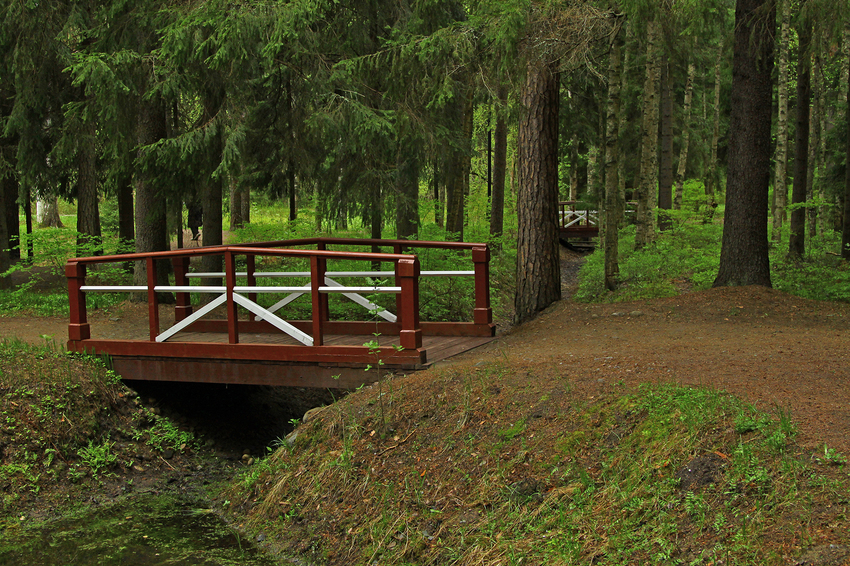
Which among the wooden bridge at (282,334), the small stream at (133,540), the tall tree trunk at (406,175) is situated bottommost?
the small stream at (133,540)

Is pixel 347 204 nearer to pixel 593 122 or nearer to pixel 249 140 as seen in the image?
pixel 249 140

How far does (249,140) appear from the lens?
11.7 m

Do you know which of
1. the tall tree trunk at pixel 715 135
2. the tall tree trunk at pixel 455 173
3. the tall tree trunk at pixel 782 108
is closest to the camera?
the tall tree trunk at pixel 455 173

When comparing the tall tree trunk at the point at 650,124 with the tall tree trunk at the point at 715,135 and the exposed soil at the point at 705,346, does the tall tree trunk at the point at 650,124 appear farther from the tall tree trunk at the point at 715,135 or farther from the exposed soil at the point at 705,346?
the tall tree trunk at the point at 715,135

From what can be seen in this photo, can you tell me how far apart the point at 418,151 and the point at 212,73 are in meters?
3.38

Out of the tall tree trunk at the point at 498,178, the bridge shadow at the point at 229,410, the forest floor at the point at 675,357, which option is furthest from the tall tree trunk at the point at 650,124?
the bridge shadow at the point at 229,410

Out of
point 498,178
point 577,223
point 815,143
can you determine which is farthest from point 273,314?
point 577,223

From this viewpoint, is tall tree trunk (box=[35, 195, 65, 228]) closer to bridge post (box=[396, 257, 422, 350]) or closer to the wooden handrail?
the wooden handrail

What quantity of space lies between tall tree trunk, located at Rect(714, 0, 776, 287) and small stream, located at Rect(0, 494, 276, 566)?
771 cm

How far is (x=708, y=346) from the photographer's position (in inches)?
271

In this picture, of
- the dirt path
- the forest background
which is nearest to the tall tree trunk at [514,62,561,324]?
the forest background

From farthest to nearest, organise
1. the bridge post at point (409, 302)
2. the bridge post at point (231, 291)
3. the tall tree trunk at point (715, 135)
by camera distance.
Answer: the tall tree trunk at point (715, 135)
the bridge post at point (231, 291)
the bridge post at point (409, 302)

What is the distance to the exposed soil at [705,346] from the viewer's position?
4867 mm

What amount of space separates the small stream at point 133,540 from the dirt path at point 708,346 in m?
2.79
